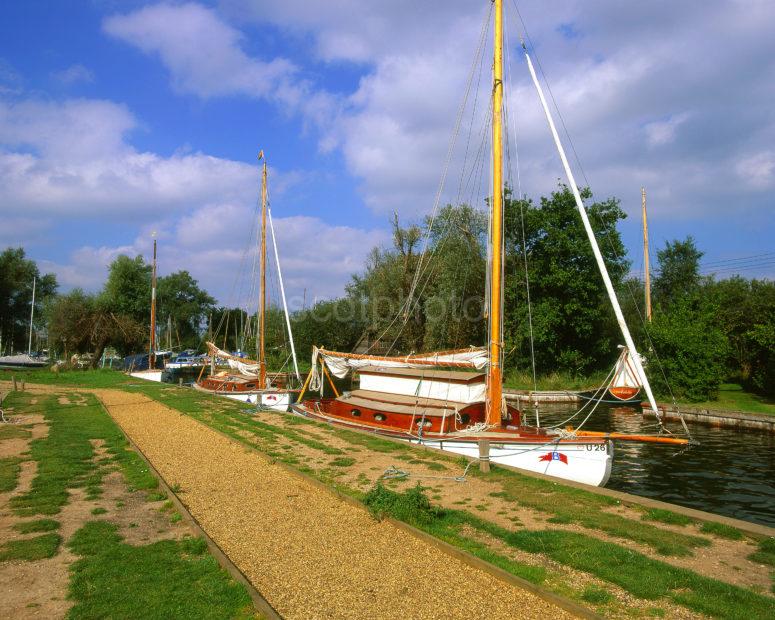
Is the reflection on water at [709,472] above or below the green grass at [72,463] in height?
below

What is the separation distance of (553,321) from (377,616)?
1525 inches

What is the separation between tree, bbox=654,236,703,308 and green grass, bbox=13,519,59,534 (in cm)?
5539

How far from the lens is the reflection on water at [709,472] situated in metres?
14.0

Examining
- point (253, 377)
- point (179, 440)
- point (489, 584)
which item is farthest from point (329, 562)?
point (253, 377)

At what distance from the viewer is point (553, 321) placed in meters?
42.2

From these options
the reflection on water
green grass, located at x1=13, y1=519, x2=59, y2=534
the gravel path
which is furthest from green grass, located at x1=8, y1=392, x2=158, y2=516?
the reflection on water

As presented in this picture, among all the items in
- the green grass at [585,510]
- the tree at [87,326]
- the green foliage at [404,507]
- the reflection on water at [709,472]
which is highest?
the tree at [87,326]

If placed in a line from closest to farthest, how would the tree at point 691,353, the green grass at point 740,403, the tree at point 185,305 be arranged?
the green grass at point 740,403 → the tree at point 691,353 → the tree at point 185,305

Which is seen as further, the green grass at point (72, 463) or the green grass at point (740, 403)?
the green grass at point (740, 403)

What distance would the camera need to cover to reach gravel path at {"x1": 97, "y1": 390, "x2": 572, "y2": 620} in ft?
19.5

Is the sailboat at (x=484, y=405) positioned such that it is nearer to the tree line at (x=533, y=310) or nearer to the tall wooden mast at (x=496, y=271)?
the tall wooden mast at (x=496, y=271)

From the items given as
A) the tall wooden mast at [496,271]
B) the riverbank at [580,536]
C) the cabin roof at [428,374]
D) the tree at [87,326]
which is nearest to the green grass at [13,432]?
the riverbank at [580,536]

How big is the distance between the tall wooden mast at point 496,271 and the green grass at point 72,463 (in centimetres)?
898

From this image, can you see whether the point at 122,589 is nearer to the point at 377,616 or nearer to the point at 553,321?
the point at 377,616
